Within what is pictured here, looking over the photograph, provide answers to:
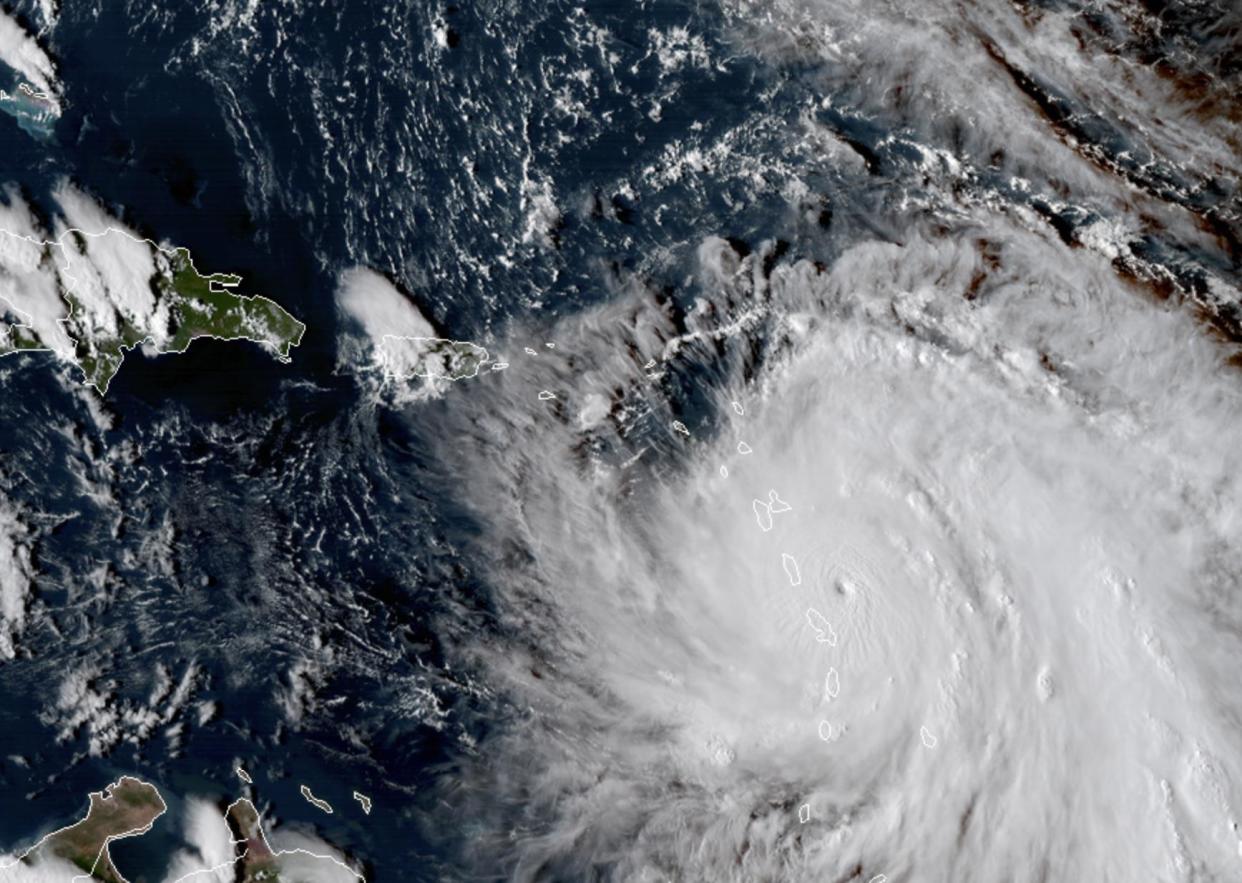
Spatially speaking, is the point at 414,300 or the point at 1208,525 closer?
the point at 1208,525

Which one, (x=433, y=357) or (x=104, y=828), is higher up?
(x=433, y=357)

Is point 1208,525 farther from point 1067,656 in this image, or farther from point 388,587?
point 388,587

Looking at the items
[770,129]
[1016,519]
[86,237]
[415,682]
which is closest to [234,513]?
[415,682]

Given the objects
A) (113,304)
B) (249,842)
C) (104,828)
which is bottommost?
(104,828)

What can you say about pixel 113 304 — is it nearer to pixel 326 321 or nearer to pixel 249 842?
pixel 326 321

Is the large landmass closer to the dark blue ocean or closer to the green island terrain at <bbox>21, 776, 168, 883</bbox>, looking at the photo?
the dark blue ocean

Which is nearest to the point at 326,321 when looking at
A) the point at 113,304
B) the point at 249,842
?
the point at 113,304

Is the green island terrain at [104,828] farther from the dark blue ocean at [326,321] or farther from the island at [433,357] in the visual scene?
the island at [433,357]
